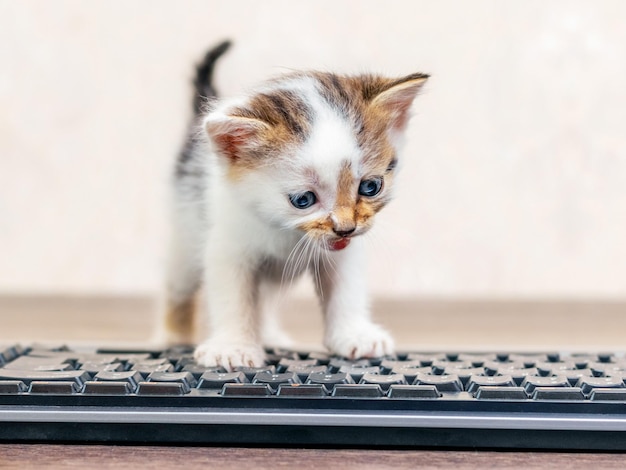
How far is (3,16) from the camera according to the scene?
1469 millimetres

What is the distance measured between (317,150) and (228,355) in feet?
0.75

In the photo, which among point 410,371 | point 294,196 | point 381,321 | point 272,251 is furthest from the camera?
point 381,321

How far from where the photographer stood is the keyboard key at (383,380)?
633 millimetres

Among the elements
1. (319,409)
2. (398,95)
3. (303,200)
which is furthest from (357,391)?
(398,95)

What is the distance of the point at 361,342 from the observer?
88 centimetres

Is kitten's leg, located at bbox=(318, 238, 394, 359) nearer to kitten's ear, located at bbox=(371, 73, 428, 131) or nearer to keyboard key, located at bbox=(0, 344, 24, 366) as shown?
kitten's ear, located at bbox=(371, 73, 428, 131)

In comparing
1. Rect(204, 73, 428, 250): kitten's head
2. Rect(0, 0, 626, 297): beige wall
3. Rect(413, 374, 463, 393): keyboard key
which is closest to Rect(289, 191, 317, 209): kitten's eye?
Rect(204, 73, 428, 250): kitten's head

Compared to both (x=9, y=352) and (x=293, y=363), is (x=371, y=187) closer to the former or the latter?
(x=293, y=363)

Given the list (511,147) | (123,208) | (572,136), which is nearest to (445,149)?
(511,147)

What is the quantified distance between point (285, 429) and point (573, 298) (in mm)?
1038

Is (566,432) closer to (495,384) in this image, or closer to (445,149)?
(495,384)

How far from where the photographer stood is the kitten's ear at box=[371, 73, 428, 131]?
2.72 feet

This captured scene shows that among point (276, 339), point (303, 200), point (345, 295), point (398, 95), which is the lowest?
point (276, 339)

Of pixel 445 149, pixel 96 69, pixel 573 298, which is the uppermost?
pixel 96 69
